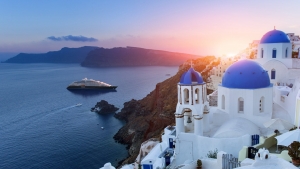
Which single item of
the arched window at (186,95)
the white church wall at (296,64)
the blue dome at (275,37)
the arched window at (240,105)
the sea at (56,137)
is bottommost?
the sea at (56,137)

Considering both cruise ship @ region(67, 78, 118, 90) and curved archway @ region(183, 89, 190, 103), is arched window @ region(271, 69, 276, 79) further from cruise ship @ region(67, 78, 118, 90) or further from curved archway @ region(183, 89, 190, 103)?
cruise ship @ region(67, 78, 118, 90)

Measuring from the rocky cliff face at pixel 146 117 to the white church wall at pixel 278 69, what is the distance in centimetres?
1678

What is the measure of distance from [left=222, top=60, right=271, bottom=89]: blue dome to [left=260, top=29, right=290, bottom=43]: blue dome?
7.82 metres

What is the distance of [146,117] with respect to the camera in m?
46.3

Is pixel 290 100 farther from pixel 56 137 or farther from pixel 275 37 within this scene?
pixel 56 137

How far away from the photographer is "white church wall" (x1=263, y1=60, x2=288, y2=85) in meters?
23.2

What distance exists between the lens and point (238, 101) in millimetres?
17469

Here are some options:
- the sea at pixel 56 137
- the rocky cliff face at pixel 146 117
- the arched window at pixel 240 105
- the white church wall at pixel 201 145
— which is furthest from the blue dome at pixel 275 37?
the sea at pixel 56 137

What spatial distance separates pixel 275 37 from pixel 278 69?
10.1ft

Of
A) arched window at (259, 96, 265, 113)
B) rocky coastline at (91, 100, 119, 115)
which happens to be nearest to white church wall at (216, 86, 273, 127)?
arched window at (259, 96, 265, 113)

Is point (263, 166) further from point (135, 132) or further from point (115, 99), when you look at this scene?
point (115, 99)

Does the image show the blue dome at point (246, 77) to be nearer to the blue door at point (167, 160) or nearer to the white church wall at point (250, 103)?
the white church wall at point (250, 103)

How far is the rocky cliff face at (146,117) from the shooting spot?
38344mm

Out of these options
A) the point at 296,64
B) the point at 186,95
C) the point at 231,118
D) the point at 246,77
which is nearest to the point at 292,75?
the point at 296,64
